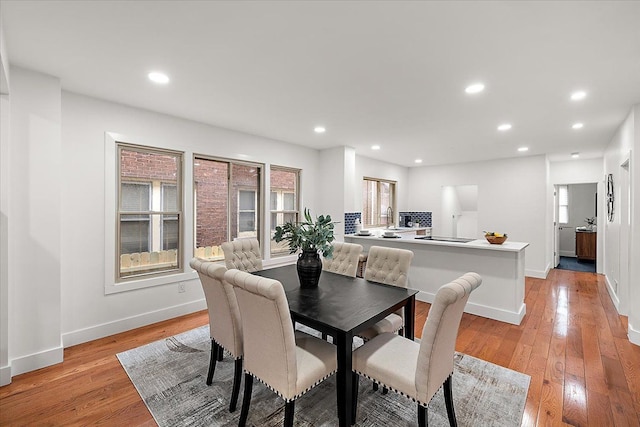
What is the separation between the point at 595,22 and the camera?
68.6 inches

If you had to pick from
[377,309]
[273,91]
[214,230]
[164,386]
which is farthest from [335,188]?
[164,386]

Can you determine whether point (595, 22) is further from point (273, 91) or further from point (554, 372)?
point (554, 372)

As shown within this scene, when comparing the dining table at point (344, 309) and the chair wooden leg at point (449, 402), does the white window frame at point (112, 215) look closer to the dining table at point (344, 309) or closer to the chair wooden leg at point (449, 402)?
the dining table at point (344, 309)

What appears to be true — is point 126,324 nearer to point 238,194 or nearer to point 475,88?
point 238,194

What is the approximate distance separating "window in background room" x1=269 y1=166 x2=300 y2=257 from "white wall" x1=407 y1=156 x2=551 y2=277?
12.9 feet

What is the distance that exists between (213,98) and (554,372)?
161 inches

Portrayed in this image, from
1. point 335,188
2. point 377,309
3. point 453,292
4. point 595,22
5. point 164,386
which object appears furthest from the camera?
point 335,188

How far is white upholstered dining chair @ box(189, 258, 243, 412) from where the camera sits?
1976mm

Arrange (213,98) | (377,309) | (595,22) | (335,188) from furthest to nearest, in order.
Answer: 1. (335,188)
2. (213,98)
3. (377,309)
4. (595,22)

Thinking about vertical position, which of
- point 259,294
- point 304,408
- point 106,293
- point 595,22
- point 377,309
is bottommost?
point 304,408

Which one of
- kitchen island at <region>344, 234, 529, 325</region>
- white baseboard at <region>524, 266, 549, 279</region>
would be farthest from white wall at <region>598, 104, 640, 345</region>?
white baseboard at <region>524, 266, 549, 279</region>

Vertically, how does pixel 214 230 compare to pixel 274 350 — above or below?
above

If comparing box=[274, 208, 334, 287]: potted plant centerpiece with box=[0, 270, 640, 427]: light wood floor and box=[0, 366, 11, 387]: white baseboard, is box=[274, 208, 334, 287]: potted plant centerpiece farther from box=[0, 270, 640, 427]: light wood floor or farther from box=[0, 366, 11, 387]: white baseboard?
box=[0, 366, 11, 387]: white baseboard

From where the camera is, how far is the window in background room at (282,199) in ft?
16.1
